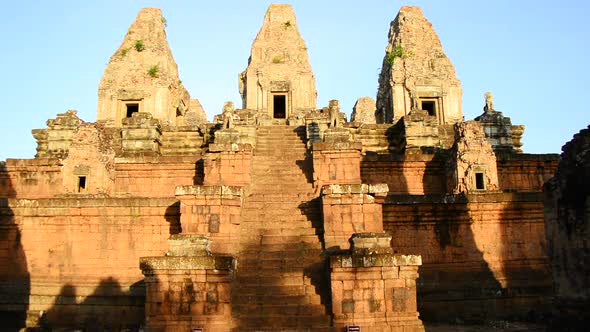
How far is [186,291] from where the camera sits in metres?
8.09

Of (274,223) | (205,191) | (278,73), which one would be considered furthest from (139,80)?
(274,223)

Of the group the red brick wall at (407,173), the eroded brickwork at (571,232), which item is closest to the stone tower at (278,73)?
the red brick wall at (407,173)

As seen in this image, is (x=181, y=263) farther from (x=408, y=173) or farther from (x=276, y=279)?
(x=408, y=173)

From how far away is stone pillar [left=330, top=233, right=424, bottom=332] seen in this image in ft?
26.4

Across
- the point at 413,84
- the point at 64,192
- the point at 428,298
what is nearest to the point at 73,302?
the point at 64,192

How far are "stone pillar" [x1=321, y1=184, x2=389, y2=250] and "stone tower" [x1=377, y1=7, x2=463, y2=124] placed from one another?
14.9 metres

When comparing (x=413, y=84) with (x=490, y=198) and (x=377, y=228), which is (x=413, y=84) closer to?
(x=490, y=198)

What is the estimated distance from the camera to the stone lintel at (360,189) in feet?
31.7

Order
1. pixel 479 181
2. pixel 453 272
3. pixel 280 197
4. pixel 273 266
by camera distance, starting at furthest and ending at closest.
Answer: pixel 479 181, pixel 453 272, pixel 280 197, pixel 273 266

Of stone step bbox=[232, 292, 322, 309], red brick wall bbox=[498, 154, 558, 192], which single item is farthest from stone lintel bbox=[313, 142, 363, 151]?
red brick wall bbox=[498, 154, 558, 192]

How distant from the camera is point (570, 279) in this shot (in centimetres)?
745

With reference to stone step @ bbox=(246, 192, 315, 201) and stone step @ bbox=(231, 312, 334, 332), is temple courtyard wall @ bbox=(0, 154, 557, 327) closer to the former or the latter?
stone step @ bbox=(246, 192, 315, 201)

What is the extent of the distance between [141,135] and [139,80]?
7.55 m

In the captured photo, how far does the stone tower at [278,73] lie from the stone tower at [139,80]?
12.4ft
